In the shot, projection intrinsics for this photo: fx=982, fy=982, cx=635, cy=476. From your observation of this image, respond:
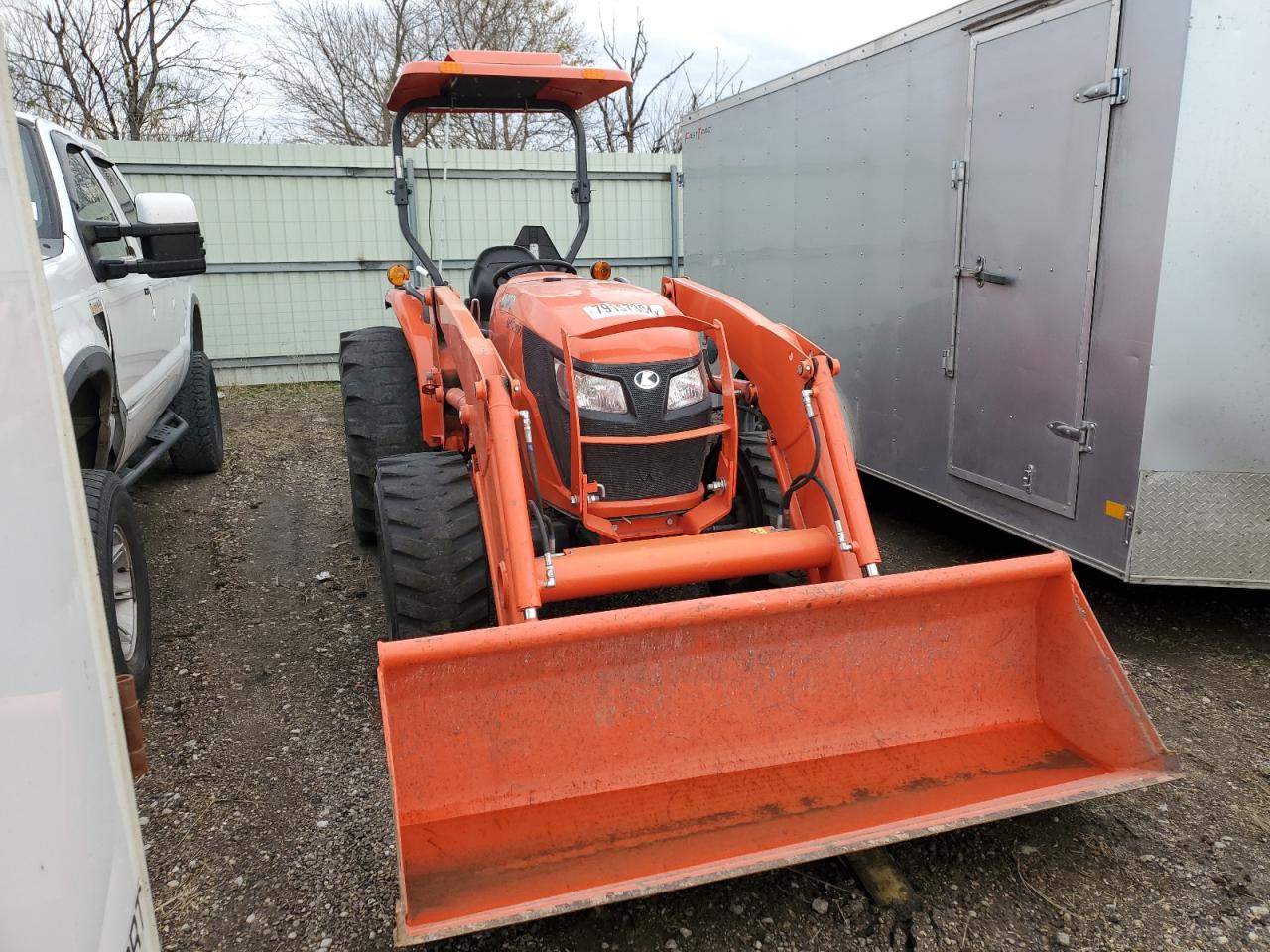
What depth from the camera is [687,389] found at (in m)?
3.51

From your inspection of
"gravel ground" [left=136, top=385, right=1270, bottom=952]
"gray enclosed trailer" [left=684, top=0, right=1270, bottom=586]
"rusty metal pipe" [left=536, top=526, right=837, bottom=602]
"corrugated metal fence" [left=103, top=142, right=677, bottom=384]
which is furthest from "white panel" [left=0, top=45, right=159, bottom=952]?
"corrugated metal fence" [left=103, top=142, right=677, bottom=384]

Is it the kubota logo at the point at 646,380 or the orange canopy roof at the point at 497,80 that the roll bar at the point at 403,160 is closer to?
the orange canopy roof at the point at 497,80

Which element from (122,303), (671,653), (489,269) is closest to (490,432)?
(671,653)

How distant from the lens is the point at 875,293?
5410mm

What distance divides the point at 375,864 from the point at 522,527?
104 centimetres

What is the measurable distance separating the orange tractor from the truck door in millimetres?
1539

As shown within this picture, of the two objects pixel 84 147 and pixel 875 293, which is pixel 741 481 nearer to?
pixel 875 293

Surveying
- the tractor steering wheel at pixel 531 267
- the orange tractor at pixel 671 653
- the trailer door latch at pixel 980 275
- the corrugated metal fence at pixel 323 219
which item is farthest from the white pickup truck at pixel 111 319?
the corrugated metal fence at pixel 323 219

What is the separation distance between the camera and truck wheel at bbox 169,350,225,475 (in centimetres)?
658

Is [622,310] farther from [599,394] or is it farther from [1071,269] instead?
[1071,269]

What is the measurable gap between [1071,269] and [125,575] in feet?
12.9

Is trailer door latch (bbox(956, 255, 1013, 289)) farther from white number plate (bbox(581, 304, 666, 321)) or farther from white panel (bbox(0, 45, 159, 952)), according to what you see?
white panel (bbox(0, 45, 159, 952))

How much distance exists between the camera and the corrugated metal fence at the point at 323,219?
1062cm

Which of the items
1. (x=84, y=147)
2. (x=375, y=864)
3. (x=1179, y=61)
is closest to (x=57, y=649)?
(x=375, y=864)
